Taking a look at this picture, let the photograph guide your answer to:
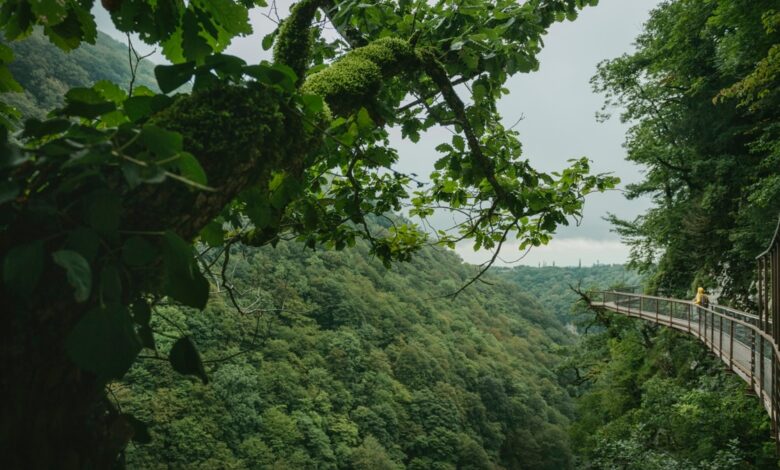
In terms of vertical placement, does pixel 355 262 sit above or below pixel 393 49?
above

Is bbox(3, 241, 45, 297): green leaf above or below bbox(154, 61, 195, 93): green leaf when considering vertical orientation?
below

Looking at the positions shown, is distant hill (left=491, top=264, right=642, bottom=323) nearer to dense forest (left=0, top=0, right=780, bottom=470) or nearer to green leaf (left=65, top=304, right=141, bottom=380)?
dense forest (left=0, top=0, right=780, bottom=470)

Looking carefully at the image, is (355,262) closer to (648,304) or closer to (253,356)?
(253,356)

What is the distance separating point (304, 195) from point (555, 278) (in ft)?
400

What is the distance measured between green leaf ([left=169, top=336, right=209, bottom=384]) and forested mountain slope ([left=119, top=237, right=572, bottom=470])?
19.6 metres

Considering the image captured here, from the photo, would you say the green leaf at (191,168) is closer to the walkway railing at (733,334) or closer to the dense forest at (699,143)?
the walkway railing at (733,334)

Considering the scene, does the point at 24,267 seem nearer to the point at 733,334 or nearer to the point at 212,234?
the point at 212,234

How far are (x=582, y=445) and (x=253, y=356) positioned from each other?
29.8m

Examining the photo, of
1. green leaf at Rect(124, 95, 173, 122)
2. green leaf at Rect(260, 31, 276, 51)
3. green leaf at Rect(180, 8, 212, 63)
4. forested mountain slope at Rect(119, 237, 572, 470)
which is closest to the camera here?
Answer: green leaf at Rect(124, 95, 173, 122)

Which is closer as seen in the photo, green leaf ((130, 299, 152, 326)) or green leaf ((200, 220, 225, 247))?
green leaf ((130, 299, 152, 326))

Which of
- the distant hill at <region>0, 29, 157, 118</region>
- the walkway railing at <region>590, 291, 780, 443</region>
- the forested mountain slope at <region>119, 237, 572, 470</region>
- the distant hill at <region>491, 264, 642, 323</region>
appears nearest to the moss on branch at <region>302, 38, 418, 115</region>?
the walkway railing at <region>590, 291, 780, 443</region>

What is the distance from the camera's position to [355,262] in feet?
202

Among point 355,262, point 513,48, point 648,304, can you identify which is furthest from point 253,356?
point 513,48

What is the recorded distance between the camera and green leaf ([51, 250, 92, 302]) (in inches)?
16.7
